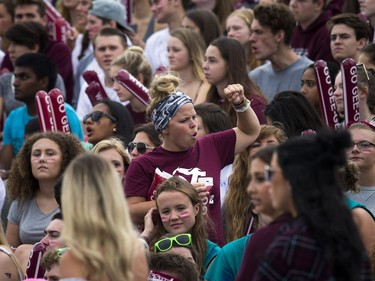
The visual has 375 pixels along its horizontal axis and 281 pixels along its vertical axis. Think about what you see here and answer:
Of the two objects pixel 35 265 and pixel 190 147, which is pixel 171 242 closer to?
pixel 35 265

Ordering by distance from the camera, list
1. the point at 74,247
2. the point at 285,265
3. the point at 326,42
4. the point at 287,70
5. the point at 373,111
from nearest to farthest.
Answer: the point at 285,265 < the point at 74,247 < the point at 373,111 < the point at 287,70 < the point at 326,42

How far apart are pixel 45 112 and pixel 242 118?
2505mm

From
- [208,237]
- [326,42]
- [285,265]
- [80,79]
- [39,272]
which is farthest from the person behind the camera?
[80,79]

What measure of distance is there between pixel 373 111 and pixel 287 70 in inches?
72.0

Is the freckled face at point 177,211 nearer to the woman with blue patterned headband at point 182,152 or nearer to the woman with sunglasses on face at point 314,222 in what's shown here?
the woman with blue patterned headband at point 182,152

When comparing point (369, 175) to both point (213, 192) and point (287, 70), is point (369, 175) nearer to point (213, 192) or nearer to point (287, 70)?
point (213, 192)

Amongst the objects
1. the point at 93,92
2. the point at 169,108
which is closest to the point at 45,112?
the point at 93,92

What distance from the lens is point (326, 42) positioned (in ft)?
38.2

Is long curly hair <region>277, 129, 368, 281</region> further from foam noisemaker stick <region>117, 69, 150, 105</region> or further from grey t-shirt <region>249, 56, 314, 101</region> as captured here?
grey t-shirt <region>249, 56, 314, 101</region>

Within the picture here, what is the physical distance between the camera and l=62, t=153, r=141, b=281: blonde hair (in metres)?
5.01

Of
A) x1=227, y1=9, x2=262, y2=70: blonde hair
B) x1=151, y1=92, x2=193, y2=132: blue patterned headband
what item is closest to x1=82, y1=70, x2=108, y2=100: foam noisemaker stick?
x1=227, y1=9, x2=262, y2=70: blonde hair

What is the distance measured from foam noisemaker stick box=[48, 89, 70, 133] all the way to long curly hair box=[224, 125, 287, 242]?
203cm

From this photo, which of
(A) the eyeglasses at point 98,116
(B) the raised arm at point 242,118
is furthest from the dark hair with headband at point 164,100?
(A) the eyeglasses at point 98,116

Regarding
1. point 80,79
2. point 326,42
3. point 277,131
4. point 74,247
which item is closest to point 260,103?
point 277,131
